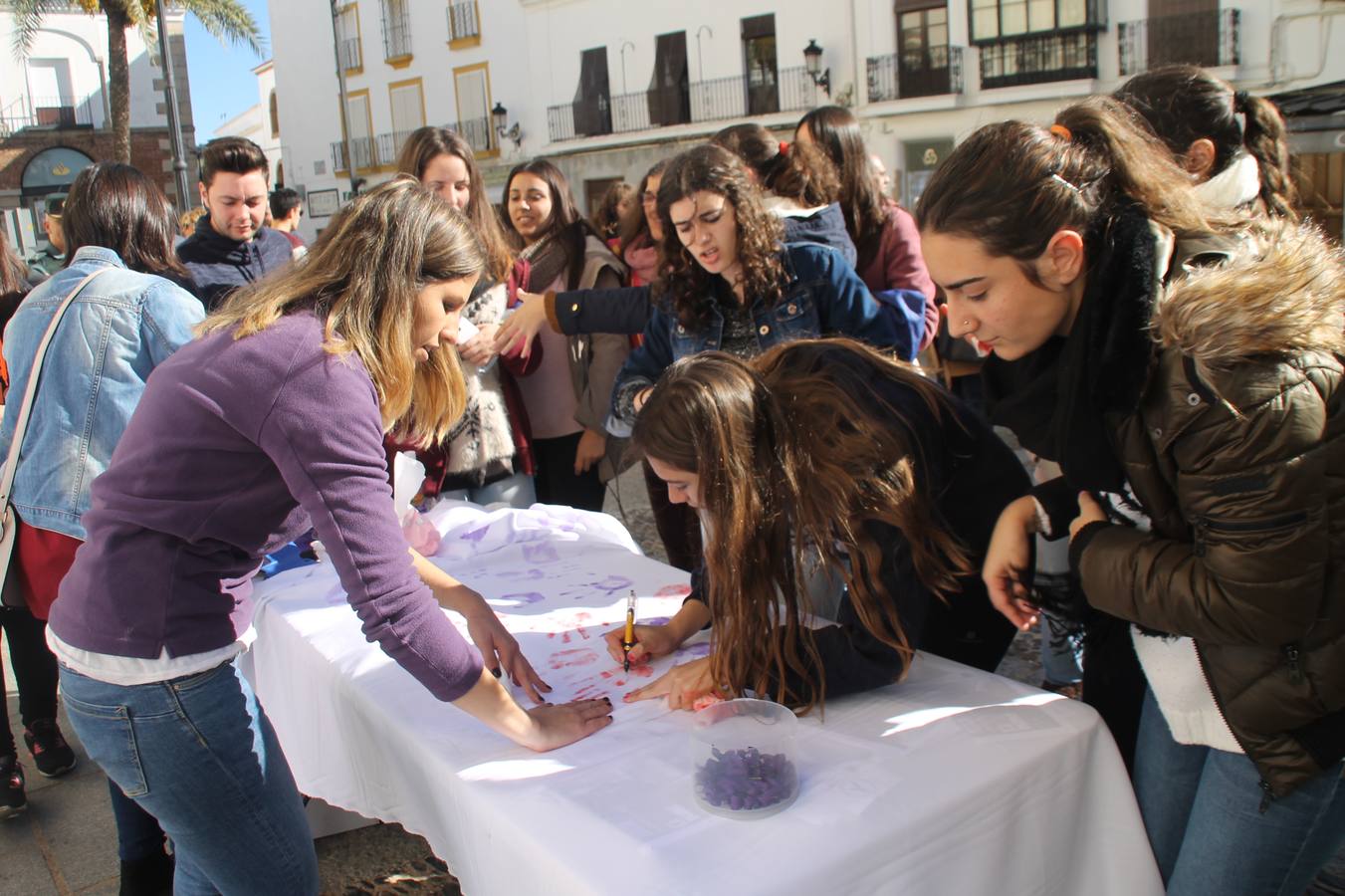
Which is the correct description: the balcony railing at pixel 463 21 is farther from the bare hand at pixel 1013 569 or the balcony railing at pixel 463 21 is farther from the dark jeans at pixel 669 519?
the bare hand at pixel 1013 569

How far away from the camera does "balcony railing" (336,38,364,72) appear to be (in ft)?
75.1

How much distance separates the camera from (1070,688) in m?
2.59

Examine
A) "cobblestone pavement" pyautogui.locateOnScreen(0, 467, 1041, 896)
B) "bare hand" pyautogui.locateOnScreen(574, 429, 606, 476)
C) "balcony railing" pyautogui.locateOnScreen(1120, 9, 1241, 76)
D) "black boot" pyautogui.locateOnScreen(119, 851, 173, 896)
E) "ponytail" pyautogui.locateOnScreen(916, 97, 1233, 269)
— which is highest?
"balcony railing" pyautogui.locateOnScreen(1120, 9, 1241, 76)

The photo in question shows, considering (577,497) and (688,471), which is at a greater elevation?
(688,471)

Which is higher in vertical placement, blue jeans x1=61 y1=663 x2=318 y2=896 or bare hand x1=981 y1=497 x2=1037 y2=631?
bare hand x1=981 y1=497 x2=1037 y2=631

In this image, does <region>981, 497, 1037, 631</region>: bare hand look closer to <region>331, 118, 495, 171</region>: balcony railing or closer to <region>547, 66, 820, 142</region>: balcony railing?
<region>547, 66, 820, 142</region>: balcony railing

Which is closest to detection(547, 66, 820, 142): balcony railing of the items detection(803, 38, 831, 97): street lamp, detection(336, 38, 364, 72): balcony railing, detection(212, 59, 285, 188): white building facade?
detection(803, 38, 831, 97): street lamp

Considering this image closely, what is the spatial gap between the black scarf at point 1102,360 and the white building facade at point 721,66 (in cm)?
686

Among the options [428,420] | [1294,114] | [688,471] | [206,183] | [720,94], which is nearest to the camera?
[688,471]

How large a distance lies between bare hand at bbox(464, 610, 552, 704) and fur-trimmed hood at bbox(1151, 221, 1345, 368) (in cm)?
99

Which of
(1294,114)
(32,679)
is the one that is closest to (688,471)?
(32,679)

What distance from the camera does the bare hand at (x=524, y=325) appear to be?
267 cm

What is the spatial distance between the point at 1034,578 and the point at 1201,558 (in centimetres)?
33

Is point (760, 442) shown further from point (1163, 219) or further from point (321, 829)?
point (321, 829)
